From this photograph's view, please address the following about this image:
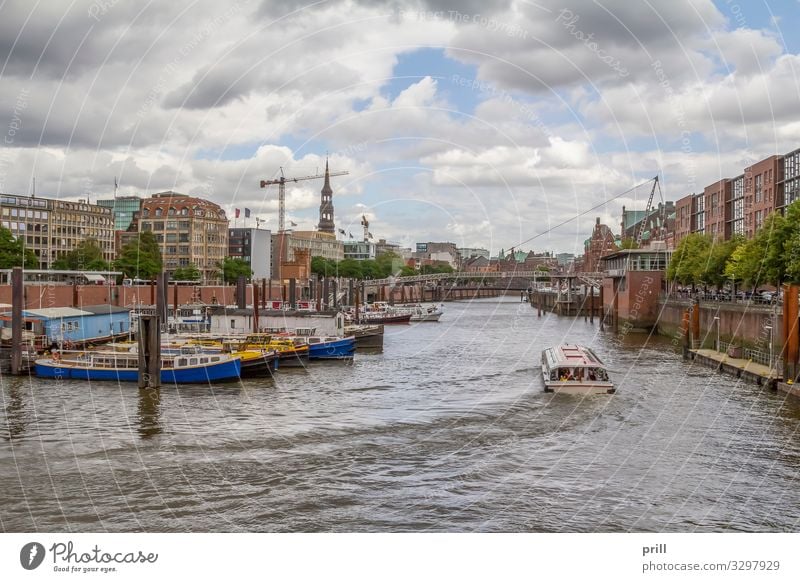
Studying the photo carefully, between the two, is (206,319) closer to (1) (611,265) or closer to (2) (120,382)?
(2) (120,382)

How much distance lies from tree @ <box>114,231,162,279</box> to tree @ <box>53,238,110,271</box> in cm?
243

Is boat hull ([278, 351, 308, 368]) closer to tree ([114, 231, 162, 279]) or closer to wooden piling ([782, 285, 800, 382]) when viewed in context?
wooden piling ([782, 285, 800, 382])

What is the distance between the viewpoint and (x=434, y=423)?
26.4 m

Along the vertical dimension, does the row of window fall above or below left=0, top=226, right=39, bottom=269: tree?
above

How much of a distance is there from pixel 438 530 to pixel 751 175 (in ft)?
244

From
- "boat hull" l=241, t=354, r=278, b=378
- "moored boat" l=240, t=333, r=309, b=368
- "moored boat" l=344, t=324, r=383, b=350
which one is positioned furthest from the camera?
"moored boat" l=344, t=324, r=383, b=350

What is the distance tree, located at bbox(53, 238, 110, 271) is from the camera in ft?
311

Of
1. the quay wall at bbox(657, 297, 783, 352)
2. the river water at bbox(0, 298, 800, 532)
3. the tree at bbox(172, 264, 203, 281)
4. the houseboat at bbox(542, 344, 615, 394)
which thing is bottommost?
the river water at bbox(0, 298, 800, 532)

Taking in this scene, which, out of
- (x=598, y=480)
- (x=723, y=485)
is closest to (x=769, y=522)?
(x=723, y=485)

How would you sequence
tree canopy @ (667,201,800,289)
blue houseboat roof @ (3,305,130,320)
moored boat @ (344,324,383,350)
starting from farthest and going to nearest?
moored boat @ (344,324,383,350) → blue houseboat roof @ (3,305,130,320) → tree canopy @ (667,201,800,289)

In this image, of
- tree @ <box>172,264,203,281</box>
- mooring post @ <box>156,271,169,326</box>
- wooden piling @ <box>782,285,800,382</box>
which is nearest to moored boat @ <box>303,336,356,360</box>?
mooring post @ <box>156,271,169,326</box>

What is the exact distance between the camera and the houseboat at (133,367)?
119ft

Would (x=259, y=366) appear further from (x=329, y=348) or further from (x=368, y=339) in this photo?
(x=368, y=339)

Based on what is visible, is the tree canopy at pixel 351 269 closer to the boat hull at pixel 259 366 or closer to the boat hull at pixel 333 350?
the boat hull at pixel 333 350
